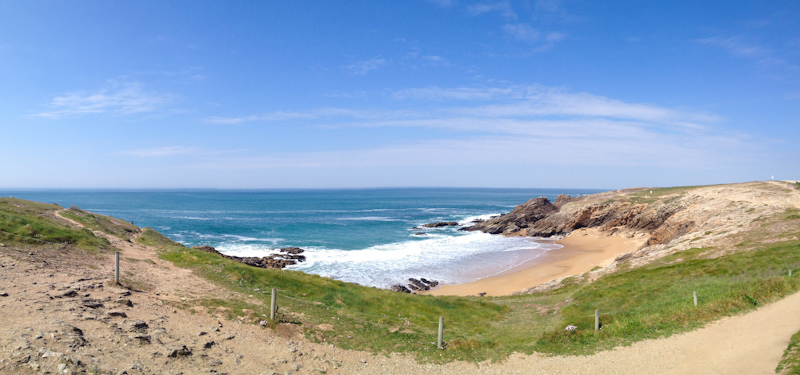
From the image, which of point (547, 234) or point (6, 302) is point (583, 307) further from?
point (547, 234)

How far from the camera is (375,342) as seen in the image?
1619cm

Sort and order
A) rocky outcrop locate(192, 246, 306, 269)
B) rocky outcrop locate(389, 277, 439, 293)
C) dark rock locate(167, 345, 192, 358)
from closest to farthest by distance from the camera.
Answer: dark rock locate(167, 345, 192, 358), rocky outcrop locate(389, 277, 439, 293), rocky outcrop locate(192, 246, 306, 269)

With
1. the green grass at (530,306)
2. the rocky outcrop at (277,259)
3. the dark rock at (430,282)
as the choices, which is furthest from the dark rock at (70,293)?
the dark rock at (430,282)

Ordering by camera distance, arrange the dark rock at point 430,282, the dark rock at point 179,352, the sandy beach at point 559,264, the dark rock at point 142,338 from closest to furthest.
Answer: the dark rock at point 179,352 < the dark rock at point 142,338 < the sandy beach at point 559,264 < the dark rock at point 430,282

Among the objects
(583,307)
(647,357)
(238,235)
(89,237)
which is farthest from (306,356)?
(238,235)

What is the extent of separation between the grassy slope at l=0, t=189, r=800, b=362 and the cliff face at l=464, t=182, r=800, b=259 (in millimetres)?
8048

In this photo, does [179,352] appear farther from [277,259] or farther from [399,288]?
[277,259]

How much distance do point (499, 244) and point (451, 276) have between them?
24777mm

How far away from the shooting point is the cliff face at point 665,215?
39.8 m

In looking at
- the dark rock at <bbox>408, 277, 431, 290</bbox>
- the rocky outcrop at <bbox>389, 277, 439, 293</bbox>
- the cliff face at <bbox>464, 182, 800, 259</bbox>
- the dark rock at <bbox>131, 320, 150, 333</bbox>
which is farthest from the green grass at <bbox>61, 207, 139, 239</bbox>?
the cliff face at <bbox>464, 182, 800, 259</bbox>

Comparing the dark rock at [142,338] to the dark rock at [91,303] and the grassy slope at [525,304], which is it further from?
the grassy slope at [525,304]

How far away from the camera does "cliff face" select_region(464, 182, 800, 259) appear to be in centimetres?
3978

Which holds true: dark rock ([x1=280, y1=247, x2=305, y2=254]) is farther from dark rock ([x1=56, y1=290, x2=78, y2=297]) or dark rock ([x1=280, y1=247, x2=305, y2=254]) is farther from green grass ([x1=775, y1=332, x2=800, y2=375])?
green grass ([x1=775, y1=332, x2=800, y2=375])

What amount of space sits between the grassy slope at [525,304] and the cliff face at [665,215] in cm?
805
